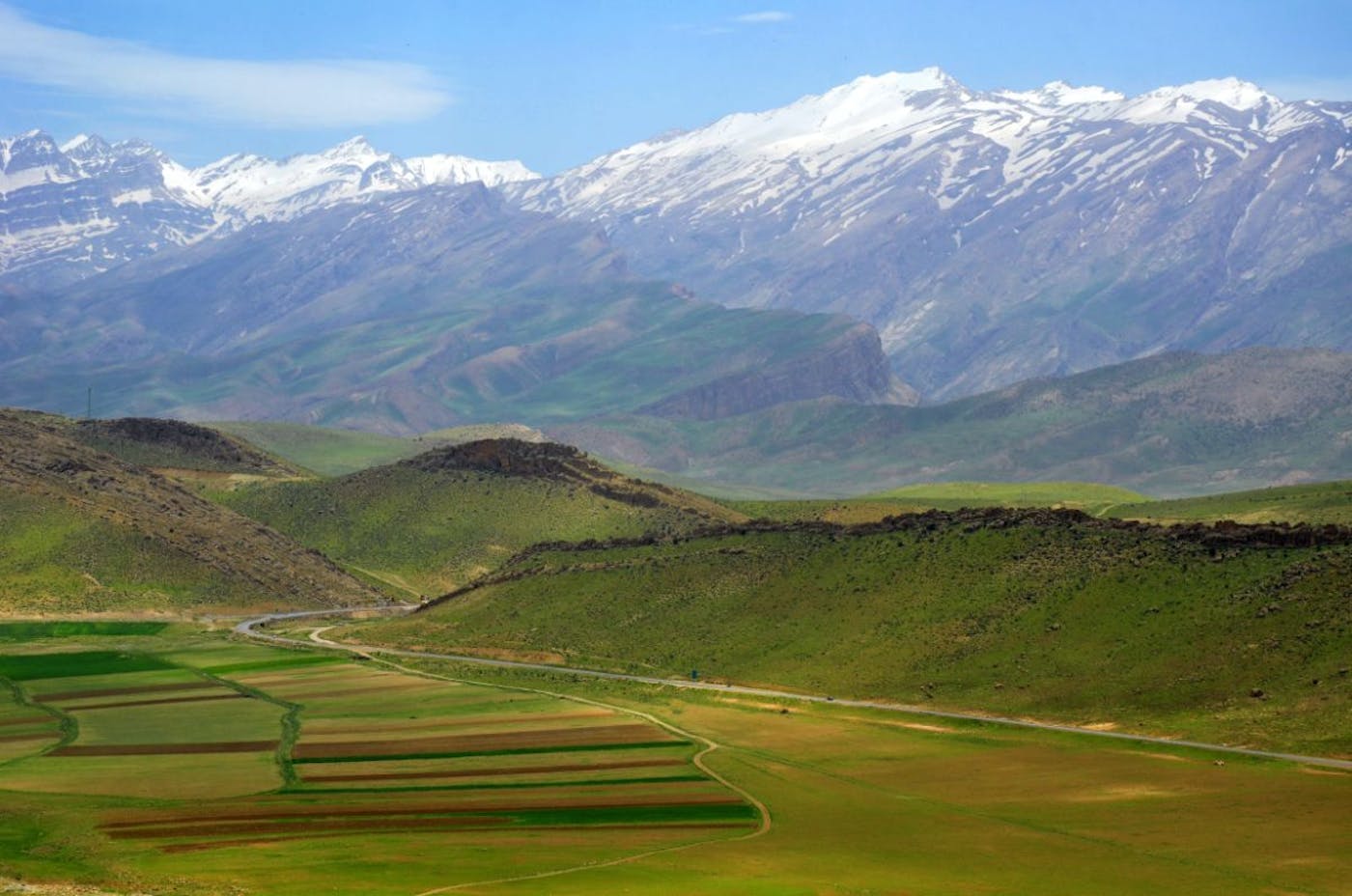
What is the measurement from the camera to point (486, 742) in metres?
124

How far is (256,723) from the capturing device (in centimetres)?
13550

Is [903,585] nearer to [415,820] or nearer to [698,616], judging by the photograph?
[698,616]

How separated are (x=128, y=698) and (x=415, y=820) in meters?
59.7

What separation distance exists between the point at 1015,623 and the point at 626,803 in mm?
55944

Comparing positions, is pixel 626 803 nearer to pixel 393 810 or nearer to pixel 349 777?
pixel 393 810

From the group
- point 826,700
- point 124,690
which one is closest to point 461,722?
point 826,700

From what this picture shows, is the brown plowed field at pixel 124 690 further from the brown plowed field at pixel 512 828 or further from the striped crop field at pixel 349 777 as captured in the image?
the brown plowed field at pixel 512 828

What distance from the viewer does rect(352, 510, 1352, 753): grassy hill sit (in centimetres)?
12631

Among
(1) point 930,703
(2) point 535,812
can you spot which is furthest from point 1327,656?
(2) point 535,812

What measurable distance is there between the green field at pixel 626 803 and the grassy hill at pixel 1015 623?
832cm

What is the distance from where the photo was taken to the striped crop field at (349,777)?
8888 centimetres

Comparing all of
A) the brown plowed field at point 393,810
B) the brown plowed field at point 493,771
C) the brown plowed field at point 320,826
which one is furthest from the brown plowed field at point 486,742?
the brown plowed field at point 320,826

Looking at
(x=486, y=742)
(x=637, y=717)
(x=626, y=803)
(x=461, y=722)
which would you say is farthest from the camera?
(x=637, y=717)

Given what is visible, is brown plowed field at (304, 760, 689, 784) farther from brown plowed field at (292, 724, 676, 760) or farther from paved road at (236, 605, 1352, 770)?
paved road at (236, 605, 1352, 770)
